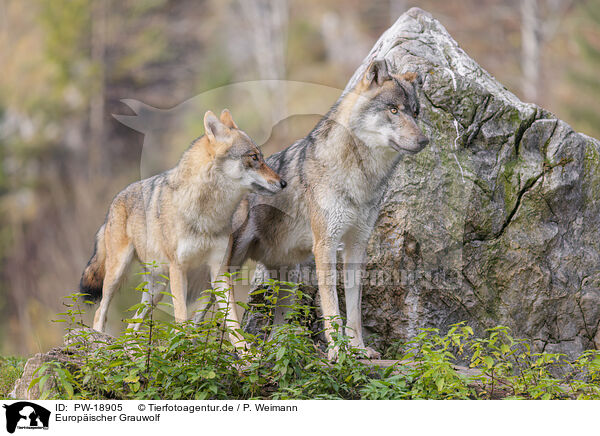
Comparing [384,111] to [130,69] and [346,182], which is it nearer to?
[346,182]

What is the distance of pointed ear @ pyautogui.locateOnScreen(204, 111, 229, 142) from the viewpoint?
5.18m

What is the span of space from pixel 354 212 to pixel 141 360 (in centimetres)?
218

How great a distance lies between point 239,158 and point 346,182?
923 mm

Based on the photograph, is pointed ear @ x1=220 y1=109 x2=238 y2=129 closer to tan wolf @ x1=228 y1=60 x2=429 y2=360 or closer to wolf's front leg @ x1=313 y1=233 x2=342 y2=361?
tan wolf @ x1=228 y1=60 x2=429 y2=360

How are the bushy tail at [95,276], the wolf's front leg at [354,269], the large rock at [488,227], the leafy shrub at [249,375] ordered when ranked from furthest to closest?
the bushy tail at [95,276] < the large rock at [488,227] < the wolf's front leg at [354,269] < the leafy shrub at [249,375]

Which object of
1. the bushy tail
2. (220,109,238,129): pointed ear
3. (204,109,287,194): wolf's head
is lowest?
the bushy tail

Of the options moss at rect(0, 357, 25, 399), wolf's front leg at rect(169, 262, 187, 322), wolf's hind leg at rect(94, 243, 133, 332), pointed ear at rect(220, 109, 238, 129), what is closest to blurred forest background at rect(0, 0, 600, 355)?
moss at rect(0, 357, 25, 399)

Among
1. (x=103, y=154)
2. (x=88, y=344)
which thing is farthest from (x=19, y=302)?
(x=88, y=344)

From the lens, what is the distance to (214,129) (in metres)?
5.23

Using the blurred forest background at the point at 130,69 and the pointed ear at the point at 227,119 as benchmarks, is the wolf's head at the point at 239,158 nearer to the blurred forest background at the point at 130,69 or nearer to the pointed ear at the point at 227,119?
the pointed ear at the point at 227,119

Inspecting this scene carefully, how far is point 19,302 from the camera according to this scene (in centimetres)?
1339

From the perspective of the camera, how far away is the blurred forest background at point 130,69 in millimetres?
13594
